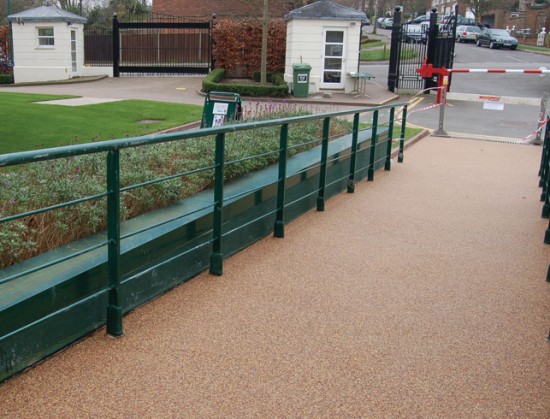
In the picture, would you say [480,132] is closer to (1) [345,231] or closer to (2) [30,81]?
(1) [345,231]

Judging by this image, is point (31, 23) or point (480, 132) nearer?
point (480, 132)

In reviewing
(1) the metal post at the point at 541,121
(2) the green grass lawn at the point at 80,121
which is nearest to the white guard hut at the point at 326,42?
(2) the green grass lawn at the point at 80,121

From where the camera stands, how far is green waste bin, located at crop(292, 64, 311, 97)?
22.2 m

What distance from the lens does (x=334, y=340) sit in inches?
155

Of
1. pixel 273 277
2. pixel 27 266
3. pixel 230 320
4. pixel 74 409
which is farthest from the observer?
pixel 273 277

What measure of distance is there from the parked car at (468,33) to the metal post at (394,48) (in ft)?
98.3

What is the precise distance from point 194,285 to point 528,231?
14.0 ft

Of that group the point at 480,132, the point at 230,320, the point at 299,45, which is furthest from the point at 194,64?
the point at 230,320

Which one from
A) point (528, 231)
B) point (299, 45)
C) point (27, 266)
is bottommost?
point (528, 231)

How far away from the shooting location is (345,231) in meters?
6.59

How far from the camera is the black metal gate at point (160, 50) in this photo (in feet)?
94.1

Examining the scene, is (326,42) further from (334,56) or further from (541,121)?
(541,121)

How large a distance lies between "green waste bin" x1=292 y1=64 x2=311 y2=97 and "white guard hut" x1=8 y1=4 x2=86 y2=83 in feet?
37.9

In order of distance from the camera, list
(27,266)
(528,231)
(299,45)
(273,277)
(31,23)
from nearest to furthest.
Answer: (27,266)
(273,277)
(528,231)
(299,45)
(31,23)
